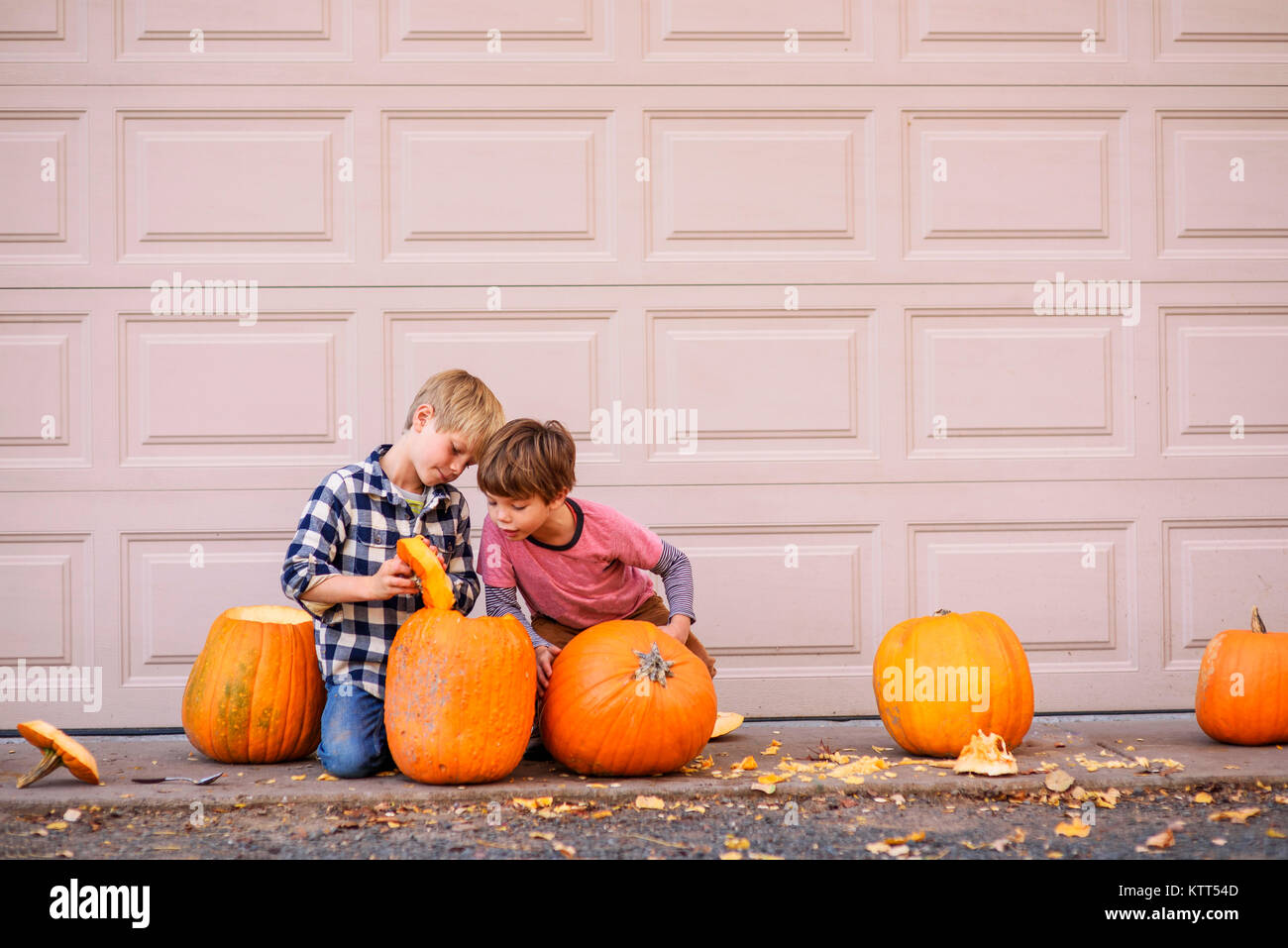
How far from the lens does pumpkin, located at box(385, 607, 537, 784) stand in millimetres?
2572

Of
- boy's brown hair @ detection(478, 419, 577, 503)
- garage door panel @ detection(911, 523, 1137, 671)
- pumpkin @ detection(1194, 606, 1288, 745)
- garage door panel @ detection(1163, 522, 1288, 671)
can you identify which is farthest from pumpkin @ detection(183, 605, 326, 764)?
garage door panel @ detection(1163, 522, 1288, 671)

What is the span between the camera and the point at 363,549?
117 inches

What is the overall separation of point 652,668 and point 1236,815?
1.42 m

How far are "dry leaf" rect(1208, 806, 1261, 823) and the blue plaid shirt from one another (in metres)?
1.98

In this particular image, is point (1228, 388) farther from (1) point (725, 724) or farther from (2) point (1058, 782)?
(1) point (725, 724)

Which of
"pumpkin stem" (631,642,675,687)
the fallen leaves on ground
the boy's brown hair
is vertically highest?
the boy's brown hair

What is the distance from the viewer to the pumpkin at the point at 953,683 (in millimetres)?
2854

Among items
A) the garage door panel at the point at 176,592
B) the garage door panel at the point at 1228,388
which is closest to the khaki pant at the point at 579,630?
the garage door panel at the point at 176,592

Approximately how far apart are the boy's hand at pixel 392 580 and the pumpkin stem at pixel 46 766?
93cm

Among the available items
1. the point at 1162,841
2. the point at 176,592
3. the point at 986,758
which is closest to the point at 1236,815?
the point at 1162,841

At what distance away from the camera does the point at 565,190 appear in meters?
3.77
